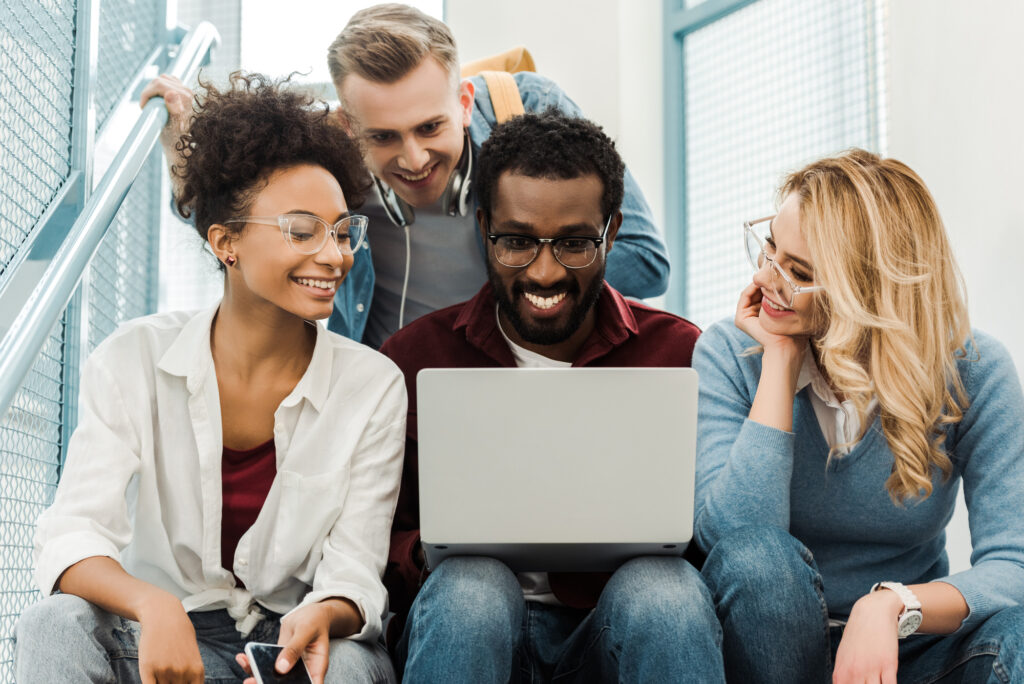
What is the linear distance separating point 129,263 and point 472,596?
1498 millimetres

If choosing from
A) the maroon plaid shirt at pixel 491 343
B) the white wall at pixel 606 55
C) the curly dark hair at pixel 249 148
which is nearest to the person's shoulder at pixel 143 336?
the curly dark hair at pixel 249 148

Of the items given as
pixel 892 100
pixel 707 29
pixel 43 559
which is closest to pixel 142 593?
pixel 43 559

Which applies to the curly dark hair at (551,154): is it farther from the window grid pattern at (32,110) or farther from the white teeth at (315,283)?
the window grid pattern at (32,110)

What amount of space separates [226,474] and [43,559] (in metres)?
0.30

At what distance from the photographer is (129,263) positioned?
2.46 meters

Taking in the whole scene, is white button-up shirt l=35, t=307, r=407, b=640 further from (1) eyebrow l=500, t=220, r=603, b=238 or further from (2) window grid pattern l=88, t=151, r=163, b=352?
(2) window grid pattern l=88, t=151, r=163, b=352

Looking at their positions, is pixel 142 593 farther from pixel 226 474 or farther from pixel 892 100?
pixel 892 100

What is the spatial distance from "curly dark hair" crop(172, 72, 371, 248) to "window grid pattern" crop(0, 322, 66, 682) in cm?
40

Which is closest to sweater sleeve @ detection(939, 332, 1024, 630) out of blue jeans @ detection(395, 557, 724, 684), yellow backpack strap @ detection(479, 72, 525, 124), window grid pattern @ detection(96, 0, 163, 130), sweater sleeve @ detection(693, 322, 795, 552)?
sweater sleeve @ detection(693, 322, 795, 552)

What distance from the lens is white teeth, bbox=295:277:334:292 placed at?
5.41 feet

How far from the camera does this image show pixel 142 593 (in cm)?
130

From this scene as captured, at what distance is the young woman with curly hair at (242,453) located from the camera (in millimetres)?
1334

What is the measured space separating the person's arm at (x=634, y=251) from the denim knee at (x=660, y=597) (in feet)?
2.92

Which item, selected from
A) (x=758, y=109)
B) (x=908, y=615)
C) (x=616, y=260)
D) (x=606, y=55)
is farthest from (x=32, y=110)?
(x=758, y=109)
